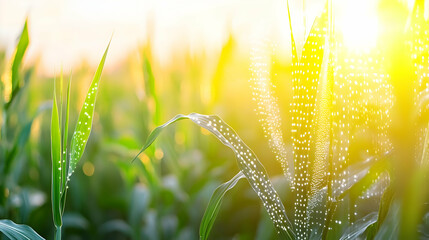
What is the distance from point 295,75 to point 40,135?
1272 millimetres

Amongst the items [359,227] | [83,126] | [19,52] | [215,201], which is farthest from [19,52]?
[359,227]

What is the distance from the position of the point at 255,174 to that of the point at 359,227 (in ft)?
0.49

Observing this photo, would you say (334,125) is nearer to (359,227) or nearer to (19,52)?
(359,227)

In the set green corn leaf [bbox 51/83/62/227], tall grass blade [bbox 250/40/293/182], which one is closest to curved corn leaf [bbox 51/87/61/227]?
green corn leaf [bbox 51/83/62/227]

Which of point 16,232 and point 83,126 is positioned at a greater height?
point 83,126

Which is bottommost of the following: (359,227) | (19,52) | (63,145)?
(359,227)

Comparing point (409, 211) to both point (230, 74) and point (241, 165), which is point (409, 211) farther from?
point (230, 74)

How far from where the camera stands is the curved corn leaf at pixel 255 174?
572 millimetres

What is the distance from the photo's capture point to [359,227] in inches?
23.8

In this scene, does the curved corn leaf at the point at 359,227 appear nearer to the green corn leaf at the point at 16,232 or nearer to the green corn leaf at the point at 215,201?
the green corn leaf at the point at 215,201

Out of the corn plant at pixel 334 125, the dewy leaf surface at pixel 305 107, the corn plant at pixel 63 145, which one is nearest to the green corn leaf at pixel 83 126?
the corn plant at pixel 63 145

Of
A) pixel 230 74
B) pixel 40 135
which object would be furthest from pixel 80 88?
pixel 230 74

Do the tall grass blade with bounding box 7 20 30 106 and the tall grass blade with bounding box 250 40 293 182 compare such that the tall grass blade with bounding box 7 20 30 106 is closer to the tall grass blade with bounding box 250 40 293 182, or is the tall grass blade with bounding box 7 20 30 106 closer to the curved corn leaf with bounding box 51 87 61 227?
the curved corn leaf with bounding box 51 87 61 227

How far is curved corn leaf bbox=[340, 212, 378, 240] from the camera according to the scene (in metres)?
0.58
